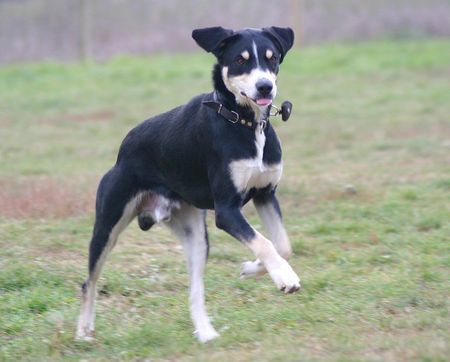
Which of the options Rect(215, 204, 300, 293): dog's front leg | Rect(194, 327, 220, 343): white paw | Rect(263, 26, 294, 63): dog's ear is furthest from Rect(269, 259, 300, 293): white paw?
Rect(263, 26, 294, 63): dog's ear

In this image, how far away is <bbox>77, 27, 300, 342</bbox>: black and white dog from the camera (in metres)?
5.14

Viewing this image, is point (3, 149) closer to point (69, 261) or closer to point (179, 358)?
point (69, 261)

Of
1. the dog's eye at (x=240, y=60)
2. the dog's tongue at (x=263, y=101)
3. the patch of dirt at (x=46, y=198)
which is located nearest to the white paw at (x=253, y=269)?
the dog's tongue at (x=263, y=101)

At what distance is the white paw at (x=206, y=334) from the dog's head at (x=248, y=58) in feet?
4.39

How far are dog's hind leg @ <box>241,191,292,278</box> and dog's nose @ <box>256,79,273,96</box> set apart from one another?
616 millimetres

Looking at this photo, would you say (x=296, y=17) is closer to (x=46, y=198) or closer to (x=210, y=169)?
(x=46, y=198)

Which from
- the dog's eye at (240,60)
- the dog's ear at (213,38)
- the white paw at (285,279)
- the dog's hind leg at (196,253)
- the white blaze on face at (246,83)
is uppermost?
the dog's ear at (213,38)

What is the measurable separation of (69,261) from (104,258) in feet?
5.59

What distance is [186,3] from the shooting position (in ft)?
75.9

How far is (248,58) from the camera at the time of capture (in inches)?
205

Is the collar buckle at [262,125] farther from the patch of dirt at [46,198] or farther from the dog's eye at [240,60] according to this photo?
the patch of dirt at [46,198]

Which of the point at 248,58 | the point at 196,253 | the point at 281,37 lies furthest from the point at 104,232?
Result: the point at 281,37

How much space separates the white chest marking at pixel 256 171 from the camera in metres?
5.14

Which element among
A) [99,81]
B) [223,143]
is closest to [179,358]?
[223,143]
